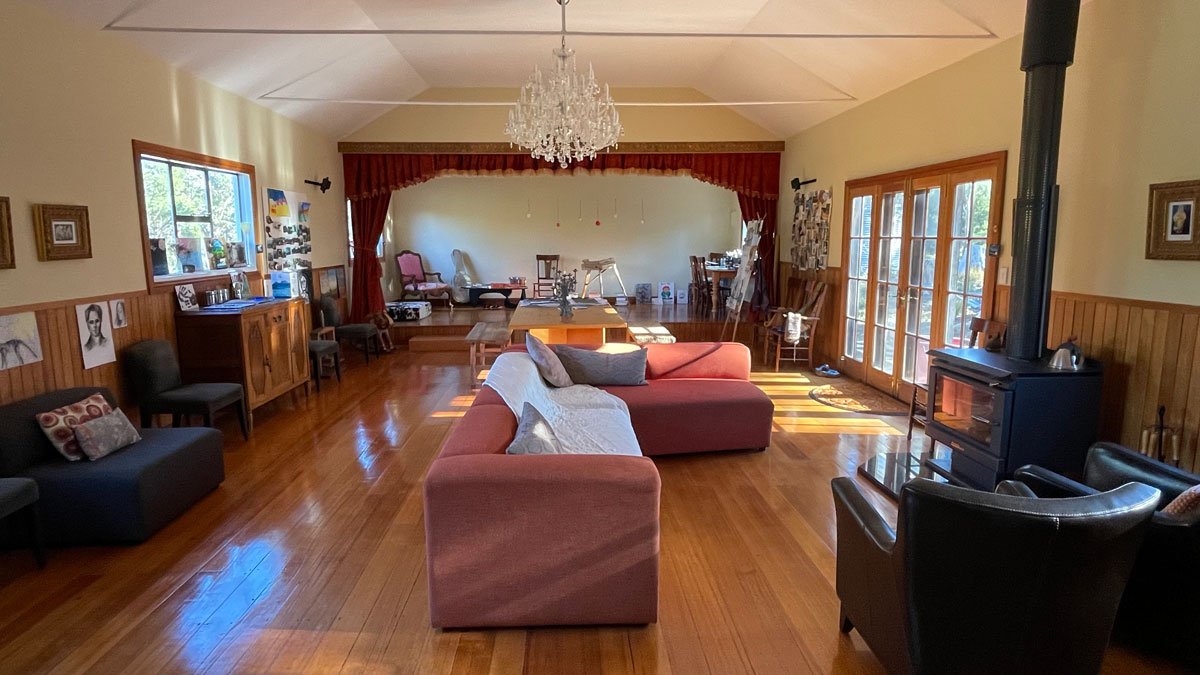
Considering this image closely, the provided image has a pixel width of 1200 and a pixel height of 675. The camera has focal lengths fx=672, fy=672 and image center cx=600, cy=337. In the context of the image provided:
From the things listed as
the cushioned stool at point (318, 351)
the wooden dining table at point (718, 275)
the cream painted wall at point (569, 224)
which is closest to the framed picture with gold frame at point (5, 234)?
the cushioned stool at point (318, 351)

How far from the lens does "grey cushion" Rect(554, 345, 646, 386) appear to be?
4.86 metres

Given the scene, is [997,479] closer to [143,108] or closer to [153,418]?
[153,418]

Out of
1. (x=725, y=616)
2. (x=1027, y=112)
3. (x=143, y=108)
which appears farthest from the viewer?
(x=143, y=108)

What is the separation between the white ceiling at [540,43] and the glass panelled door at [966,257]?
0.92 m

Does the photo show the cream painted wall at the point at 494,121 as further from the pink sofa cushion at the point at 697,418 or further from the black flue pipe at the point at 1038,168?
the black flue pipe at the point at 1038,168

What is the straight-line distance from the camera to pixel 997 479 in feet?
11.8

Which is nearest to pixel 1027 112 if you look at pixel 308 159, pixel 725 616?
pixel 725 616

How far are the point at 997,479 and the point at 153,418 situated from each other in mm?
5599

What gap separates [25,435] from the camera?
3.36 meters

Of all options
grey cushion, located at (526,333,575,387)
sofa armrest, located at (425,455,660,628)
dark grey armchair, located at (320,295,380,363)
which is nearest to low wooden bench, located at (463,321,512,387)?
dark grey armchair, located at (320,295,380,363)

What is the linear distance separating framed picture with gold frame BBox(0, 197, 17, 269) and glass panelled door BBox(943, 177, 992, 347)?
6032 millimetres

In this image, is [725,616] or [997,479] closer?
[725,616]

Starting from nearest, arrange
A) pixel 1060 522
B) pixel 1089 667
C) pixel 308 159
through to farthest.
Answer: pixel 1060 522 → pixel 1089 667 → pixel 308 159

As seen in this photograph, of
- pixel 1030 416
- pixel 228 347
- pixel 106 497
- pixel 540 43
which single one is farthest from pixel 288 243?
pixel 1030 416
